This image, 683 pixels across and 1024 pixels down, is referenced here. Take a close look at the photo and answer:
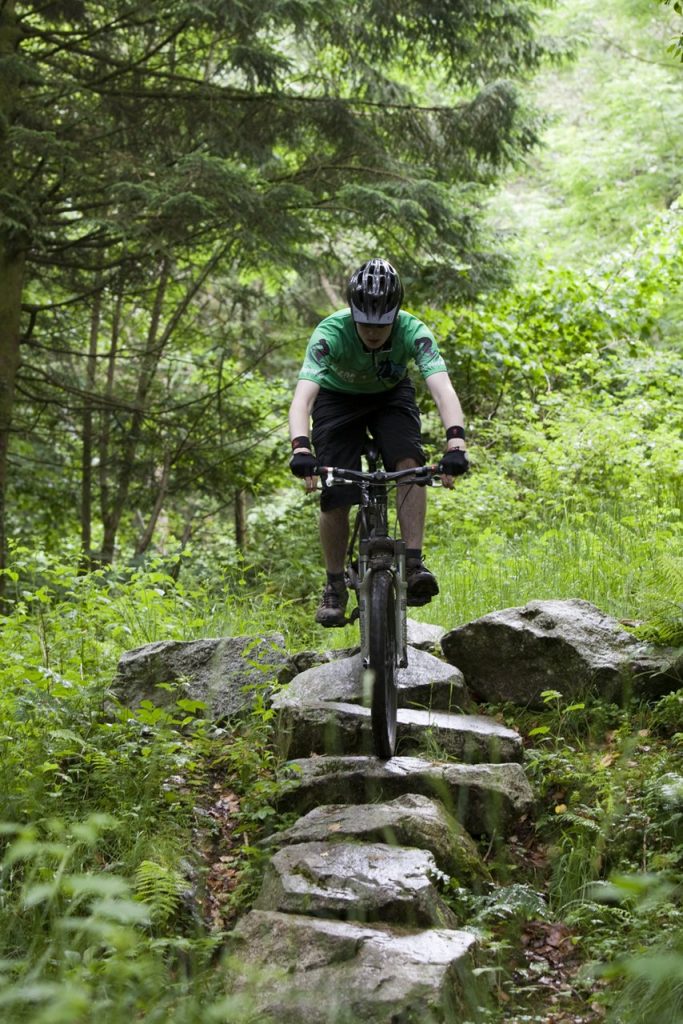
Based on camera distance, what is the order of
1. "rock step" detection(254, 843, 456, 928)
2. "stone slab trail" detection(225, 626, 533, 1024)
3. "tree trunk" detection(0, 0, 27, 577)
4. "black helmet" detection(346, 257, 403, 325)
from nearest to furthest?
"stone slab trail" detection(225, 626, 533, 1024)
"rock step" detection(254, 843, 456, 928)
"black helmet" detection(346, 257, 403, 325)
"tree trunk" detection(0, 0, 27, 577)

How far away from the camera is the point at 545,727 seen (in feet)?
18.8

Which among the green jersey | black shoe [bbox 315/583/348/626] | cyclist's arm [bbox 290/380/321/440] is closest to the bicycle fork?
black shoe [bbox 315/583/348/626]

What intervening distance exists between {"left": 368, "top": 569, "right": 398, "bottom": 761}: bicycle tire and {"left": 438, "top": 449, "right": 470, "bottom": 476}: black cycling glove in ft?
1.99

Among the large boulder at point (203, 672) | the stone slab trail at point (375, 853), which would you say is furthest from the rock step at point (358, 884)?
the large boulder at point (203, 672)

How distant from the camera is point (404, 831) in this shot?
4.72 meters

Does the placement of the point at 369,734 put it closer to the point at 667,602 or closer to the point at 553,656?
the point at 553,656

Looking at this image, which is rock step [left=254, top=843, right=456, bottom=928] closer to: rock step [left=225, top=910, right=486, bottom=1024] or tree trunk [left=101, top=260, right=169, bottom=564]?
rock step [left=225, top=910, right=486, bottom=1024]

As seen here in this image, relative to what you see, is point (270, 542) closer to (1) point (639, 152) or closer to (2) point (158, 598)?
(2) point (158, 598)

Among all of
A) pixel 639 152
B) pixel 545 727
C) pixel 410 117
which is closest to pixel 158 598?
pixel 545 727

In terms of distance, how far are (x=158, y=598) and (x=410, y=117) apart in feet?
22.0

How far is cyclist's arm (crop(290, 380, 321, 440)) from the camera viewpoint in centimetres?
557

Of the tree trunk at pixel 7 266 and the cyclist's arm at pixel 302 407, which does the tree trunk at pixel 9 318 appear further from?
the cyclist's arm at pixel 302 407

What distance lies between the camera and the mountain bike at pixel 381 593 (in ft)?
16.9

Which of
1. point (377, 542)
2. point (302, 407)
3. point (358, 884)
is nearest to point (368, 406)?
point (302, 407)
